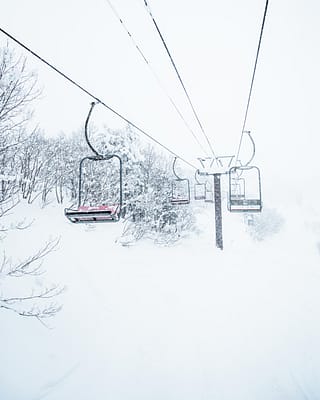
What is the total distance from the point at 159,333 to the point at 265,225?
4933cm

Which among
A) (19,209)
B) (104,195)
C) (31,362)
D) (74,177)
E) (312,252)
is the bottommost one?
(312,252)

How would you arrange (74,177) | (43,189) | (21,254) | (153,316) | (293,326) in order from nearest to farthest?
(293,326) → (153,316) → (21,254) → (43,189) → (74,177)

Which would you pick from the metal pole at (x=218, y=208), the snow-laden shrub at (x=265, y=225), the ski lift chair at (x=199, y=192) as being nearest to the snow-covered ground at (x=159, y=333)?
the ski lift chair at (x=199, y=192)

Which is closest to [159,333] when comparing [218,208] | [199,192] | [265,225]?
[218,208]

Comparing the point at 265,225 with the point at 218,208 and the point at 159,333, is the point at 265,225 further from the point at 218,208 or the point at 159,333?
the point at 159,333

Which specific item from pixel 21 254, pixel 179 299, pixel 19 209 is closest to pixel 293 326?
pixel 179 299

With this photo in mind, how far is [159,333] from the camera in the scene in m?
6.76

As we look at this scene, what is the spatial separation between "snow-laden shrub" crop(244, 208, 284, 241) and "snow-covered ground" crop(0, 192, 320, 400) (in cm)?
3538

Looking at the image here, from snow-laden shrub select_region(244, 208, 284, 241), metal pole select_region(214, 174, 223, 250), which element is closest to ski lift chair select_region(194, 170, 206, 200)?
metal pole select_region(214, 174, 223, 250)

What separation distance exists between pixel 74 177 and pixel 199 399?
55.5 ft

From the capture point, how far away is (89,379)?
5.15 m

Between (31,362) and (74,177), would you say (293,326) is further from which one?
(74,177)

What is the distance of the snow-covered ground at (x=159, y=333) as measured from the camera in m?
4.89

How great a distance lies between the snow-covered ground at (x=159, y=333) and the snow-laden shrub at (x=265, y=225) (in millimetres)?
35376
